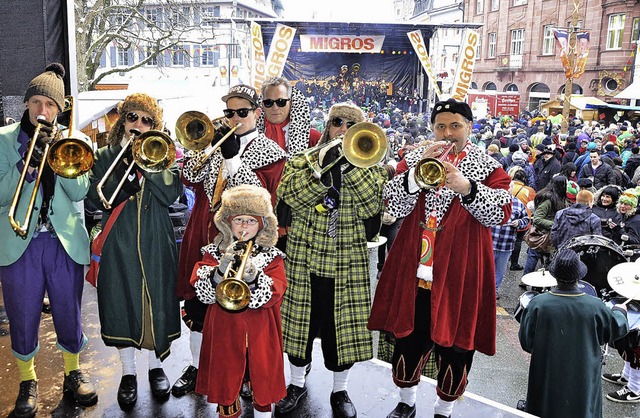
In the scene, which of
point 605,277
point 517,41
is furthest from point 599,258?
point 517,41

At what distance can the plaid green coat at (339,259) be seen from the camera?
3.56 metres

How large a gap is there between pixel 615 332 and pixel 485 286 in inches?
45.0

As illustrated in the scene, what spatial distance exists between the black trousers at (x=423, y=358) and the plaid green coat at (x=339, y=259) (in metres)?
0.24

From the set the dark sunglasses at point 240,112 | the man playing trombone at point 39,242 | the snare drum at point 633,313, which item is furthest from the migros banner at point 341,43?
the man playing trombone at point 39,242

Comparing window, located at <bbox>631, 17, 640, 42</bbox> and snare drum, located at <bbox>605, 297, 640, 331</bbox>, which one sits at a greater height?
window, located at <bbox>631, 17, 640, 42</bbox>

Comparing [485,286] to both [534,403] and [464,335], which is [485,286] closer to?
[464,335]

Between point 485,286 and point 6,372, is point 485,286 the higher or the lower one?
the higher one

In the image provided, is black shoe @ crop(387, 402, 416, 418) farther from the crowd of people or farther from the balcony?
the balcony

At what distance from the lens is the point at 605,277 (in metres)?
5.82

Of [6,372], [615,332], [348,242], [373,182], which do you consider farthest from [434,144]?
[6,372]

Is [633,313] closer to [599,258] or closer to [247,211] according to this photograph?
[599,258]

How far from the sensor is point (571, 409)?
152 inches

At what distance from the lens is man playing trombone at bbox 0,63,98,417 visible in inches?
138

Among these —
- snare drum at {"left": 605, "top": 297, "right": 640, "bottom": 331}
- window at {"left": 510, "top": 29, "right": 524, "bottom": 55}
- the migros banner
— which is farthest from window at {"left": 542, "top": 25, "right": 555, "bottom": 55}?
snare drum at {"left": 605, "top": 297, "right": 640, "bottom": 331}
